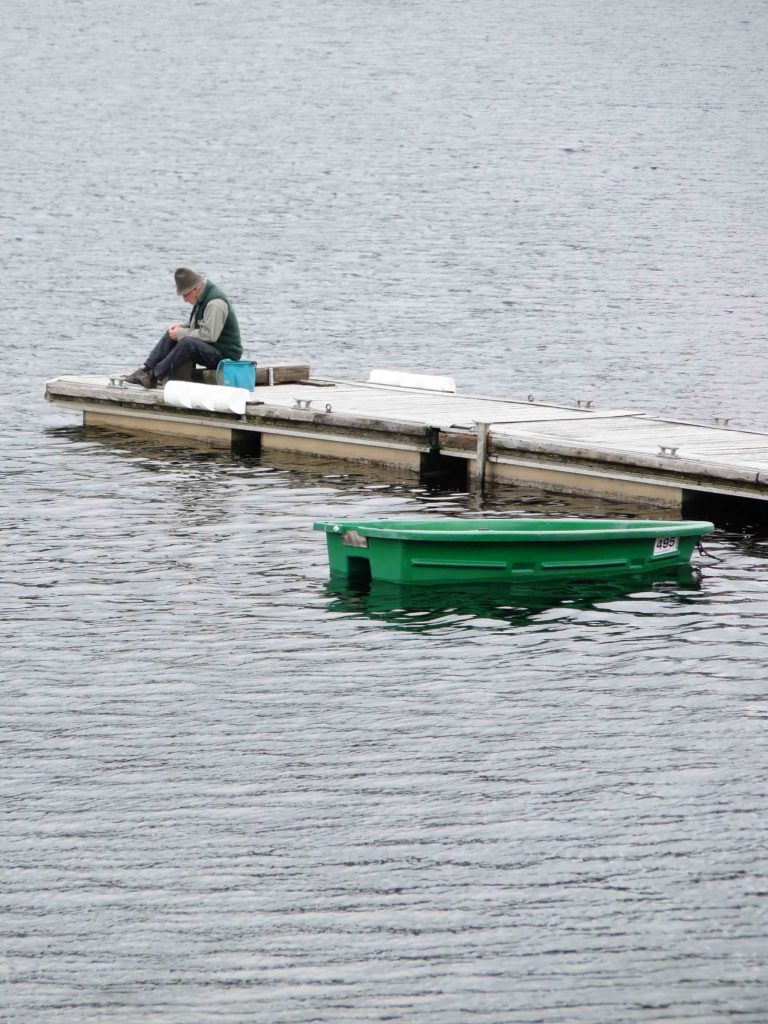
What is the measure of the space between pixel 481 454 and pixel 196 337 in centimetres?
398

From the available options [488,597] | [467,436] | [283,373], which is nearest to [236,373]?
[283,373]

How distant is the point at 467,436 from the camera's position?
17203mm

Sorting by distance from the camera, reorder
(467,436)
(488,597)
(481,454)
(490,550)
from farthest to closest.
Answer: (467,436)
(481,454)
(490,550)
(488,597)

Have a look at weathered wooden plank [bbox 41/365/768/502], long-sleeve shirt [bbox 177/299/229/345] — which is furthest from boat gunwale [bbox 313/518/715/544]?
long-sleeve shirt [bbox 177/299/229/345]

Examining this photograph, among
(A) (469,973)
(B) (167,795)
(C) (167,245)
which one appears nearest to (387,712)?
(B) (167,795)

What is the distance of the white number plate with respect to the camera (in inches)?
541

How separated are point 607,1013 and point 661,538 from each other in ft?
23.8

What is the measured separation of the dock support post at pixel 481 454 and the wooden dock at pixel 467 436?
0.01 m

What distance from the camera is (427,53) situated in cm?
9625

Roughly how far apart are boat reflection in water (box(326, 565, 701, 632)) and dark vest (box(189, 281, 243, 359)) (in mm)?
6065

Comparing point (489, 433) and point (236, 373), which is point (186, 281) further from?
point (489, 433)

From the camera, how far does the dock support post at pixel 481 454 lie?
55.7 ft

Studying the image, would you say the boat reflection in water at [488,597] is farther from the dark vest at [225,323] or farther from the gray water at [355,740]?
the dark vest at [225,323]

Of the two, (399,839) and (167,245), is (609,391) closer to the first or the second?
→ (399,839)
